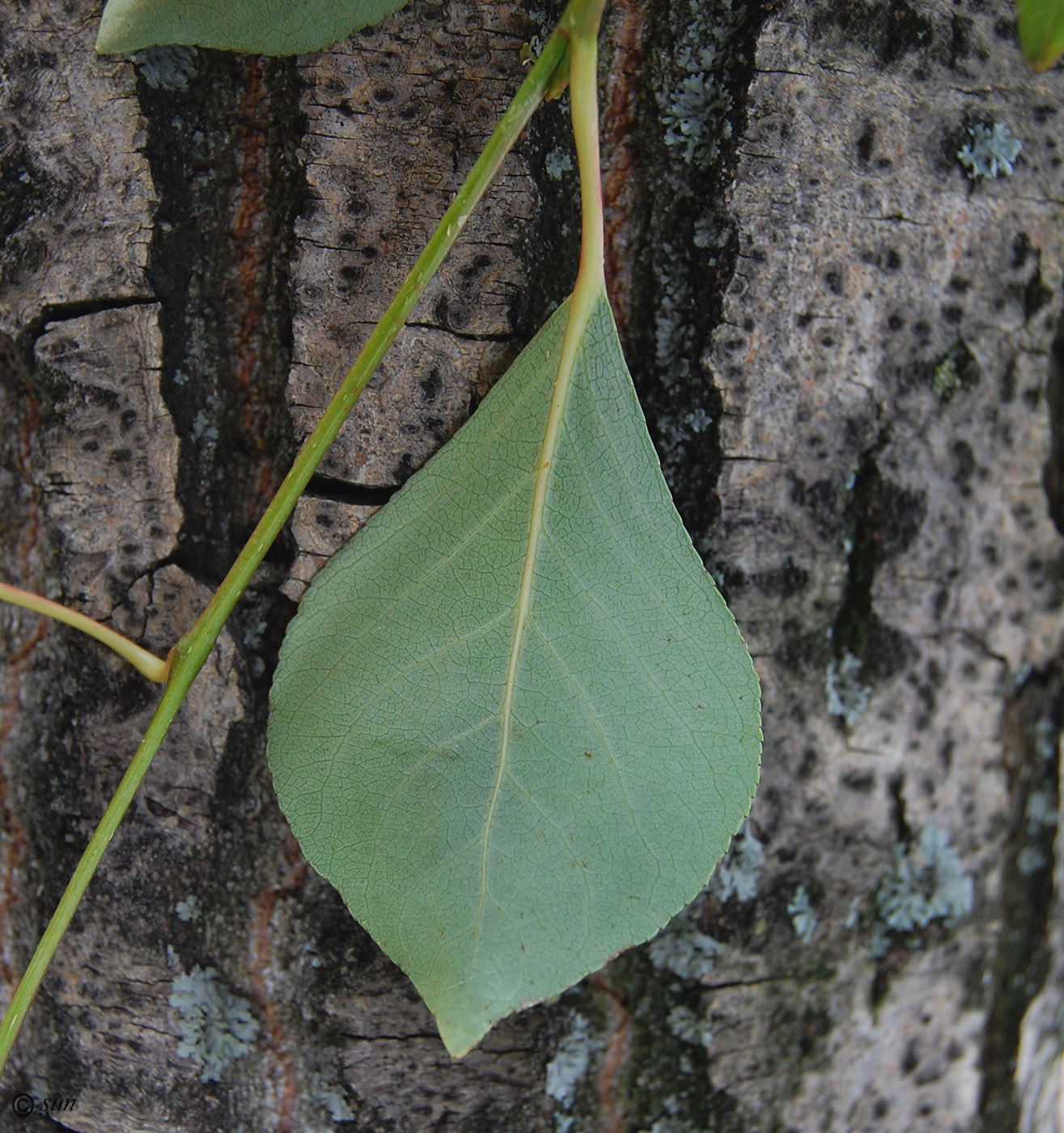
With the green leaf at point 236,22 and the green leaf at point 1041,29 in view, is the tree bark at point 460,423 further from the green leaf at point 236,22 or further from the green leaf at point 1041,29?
the green leaf at point 1041,29

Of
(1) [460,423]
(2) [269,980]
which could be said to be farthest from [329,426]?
(2) [269,980]

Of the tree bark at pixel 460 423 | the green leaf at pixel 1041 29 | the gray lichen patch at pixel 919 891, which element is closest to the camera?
the green leaf at pixel 1041 29

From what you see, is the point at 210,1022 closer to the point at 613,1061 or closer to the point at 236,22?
the point at 613,1061

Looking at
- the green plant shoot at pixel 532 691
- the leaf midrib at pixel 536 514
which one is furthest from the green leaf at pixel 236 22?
the leaf midrib at pixel 536 514

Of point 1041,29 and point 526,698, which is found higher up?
point 1041,29

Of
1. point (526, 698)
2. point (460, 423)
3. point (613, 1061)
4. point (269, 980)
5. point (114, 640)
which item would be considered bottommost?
point (613, 1061)

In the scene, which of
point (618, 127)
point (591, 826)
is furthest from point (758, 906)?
point (618, 127)
